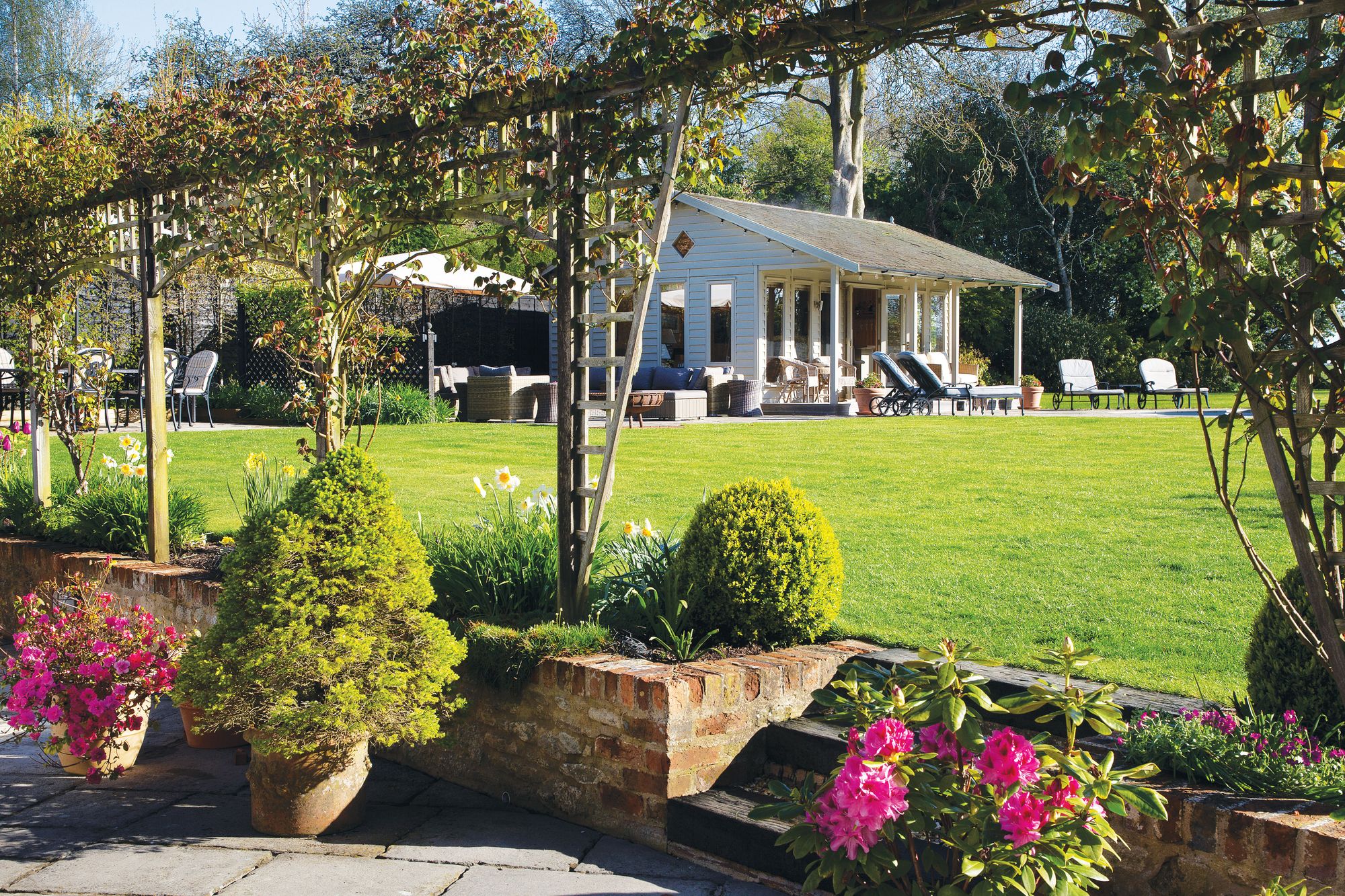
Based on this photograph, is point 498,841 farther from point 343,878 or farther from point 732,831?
point 732,831

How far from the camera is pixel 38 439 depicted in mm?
6895

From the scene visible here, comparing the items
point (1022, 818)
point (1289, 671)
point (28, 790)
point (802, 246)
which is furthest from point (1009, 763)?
point (802, 246)

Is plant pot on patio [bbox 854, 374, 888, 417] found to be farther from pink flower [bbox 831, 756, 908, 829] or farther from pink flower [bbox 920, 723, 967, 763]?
pink flower [bbox 831, 756, 908, 829]

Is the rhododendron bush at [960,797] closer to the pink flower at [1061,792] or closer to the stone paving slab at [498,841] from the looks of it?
the pink flower at [1061,792]

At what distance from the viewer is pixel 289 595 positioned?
12.1 ft

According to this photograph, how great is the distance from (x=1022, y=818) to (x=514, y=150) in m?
3.27

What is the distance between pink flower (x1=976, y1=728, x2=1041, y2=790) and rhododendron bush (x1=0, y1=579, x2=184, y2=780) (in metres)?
3.07

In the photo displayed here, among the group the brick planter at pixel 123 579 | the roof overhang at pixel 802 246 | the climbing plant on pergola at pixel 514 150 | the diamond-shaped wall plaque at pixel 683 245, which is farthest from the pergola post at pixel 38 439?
the roof overhang at pixel 802 246

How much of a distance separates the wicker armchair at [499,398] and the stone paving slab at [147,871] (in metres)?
14.5

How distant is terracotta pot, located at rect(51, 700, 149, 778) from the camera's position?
432cm

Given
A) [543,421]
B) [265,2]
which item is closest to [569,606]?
[543,421]

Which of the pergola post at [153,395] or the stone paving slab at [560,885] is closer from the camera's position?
the stone paving slab at [560,885]

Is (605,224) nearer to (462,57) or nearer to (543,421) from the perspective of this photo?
(462,57)

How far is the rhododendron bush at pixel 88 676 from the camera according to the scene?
4188 millimetres
